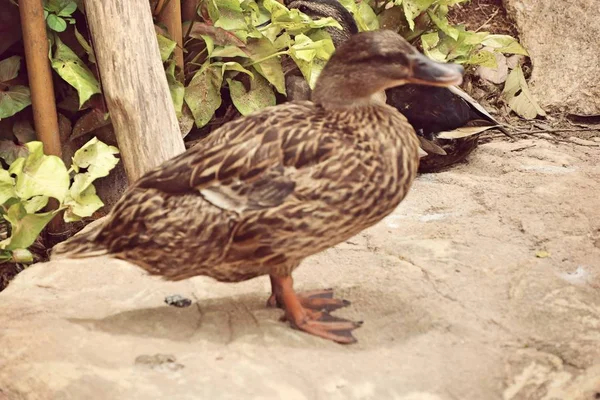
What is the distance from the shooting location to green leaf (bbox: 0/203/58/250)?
3596 millimetres

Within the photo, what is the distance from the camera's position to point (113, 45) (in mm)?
3646

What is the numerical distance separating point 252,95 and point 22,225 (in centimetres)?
164

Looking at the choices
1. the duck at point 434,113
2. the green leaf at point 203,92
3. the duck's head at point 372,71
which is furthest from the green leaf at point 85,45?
the duck's head at point 372,71

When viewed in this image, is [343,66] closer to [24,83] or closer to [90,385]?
[90,385]

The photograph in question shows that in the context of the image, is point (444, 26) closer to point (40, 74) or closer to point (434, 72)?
point (40, 74)

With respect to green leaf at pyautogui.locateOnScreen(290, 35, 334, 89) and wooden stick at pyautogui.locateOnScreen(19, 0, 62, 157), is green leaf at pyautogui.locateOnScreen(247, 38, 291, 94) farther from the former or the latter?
wooden stick at pyautogui.locateOnScreen(19, 0, 62, 157)

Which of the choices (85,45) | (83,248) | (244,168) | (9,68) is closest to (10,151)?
(9,68)

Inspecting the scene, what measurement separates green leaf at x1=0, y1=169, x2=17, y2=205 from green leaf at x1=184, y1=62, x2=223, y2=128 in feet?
3.74

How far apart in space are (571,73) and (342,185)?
4.05 meters

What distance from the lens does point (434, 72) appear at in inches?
95.5

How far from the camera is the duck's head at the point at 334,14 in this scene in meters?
4.86

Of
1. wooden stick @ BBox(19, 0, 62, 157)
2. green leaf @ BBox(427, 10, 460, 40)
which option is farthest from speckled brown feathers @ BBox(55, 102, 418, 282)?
green leaf @ BBox(427, 10, 460, 40)

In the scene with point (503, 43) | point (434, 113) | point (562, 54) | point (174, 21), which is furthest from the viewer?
point (562, 54)

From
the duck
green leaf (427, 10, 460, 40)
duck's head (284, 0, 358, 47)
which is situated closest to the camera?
the duck
